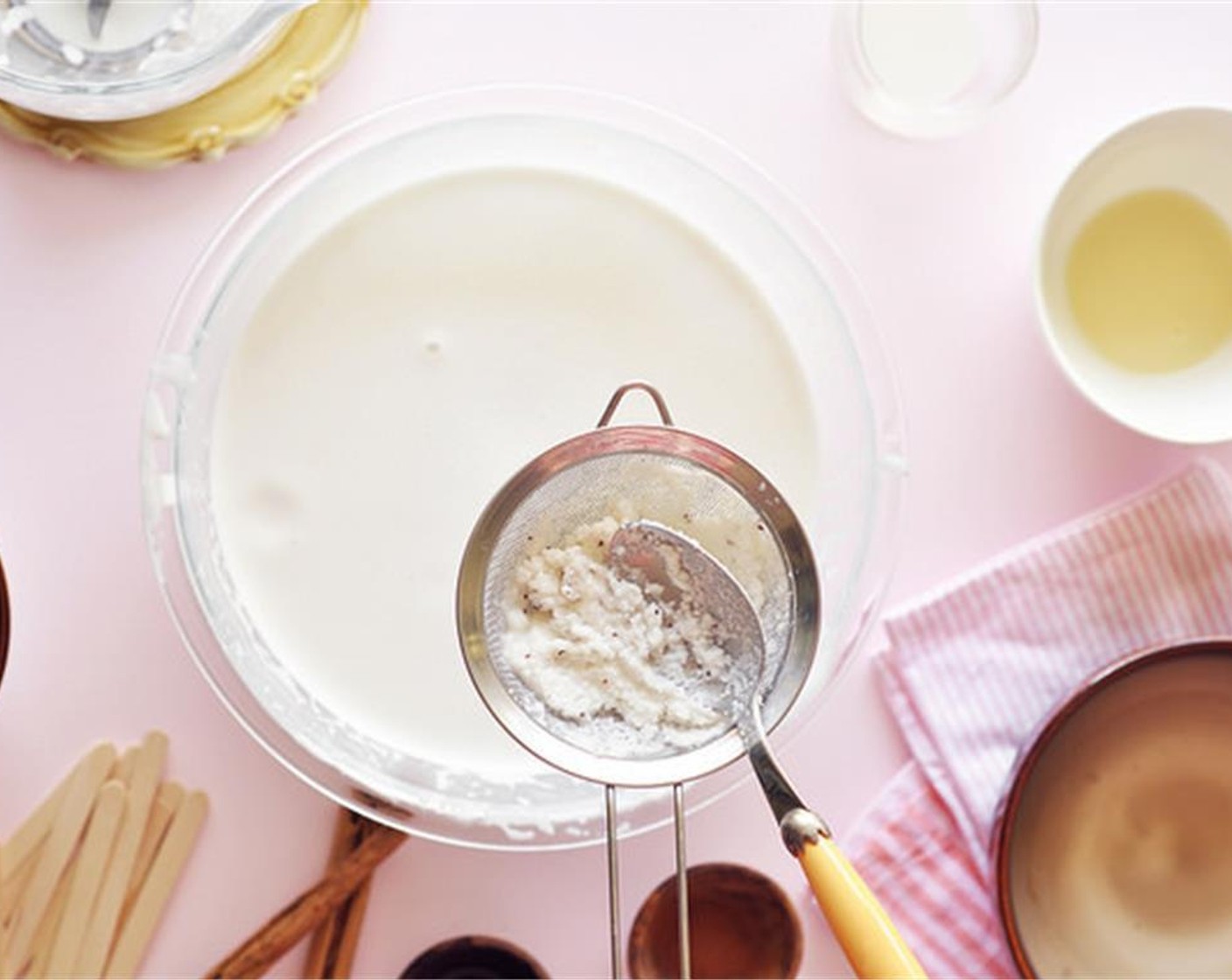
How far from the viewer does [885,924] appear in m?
0.93

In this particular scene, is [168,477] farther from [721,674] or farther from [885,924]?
[885,924]

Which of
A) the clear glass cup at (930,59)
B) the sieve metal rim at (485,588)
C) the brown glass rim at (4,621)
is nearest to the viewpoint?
the sieve metal rim at (485,588)

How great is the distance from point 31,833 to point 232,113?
0.57 m

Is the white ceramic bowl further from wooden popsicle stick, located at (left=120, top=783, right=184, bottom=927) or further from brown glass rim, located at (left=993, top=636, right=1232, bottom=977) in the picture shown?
wooden popsicle stick, located at (left=120, top=783, right=184, bottom=927)

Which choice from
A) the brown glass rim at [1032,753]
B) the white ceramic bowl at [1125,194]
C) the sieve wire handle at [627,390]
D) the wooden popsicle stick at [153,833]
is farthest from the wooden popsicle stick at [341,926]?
the white ceramic bowl at [1125,194]

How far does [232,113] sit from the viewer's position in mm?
1248

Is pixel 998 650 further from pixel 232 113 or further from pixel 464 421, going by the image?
pixel 232 113

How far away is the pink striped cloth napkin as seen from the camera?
1290 millimetres

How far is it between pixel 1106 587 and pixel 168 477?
2.41 ft

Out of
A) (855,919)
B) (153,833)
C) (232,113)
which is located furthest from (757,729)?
(232,113)

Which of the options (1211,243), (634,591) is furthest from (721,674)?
(1211,243)

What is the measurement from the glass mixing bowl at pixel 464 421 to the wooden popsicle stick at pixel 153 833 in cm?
9

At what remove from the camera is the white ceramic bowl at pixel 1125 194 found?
1.25 meters

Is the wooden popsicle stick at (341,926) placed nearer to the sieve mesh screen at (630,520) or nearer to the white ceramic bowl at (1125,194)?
the sieve mesh screen at (630,520)
